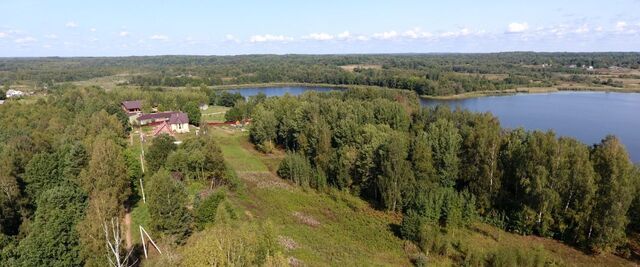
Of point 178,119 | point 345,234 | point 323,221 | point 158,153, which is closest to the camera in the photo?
point 345,234

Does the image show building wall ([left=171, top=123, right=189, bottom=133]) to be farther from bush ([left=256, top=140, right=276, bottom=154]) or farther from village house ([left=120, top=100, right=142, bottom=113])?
village house ([left=120, top=100, right=142, bottom=113])

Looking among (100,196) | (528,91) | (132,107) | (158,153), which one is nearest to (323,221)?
(158,153)

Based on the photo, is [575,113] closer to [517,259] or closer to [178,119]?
[178,119]

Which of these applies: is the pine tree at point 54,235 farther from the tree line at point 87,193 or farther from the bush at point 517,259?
the bush at point 517,259

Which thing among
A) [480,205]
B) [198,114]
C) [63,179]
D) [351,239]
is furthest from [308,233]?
[198,114]

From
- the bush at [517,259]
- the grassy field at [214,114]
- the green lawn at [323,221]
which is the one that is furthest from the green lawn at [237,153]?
the bush at [517,259]

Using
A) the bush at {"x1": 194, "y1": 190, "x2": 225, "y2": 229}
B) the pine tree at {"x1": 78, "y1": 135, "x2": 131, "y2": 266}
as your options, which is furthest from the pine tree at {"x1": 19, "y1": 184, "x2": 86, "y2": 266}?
the bush at {"x1": 194, "y1": 190, "x2": 225, "y2": 229}
